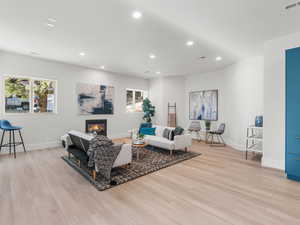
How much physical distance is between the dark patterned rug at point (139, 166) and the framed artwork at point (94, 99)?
8.17 feet

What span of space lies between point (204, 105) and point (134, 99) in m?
3.67

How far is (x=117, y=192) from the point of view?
8.64 feet

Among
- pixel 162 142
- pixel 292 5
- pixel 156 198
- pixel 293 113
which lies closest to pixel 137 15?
pixel 292 5

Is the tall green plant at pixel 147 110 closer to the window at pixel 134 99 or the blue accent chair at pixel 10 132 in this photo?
the window at pixel 134 99

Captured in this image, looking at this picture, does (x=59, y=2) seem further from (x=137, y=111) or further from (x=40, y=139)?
(x=137, y=111)

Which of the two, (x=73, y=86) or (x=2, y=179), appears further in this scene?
(x=73, y=86)

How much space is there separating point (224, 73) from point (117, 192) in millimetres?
6032

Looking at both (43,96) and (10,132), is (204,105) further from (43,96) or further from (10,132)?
(10,132)

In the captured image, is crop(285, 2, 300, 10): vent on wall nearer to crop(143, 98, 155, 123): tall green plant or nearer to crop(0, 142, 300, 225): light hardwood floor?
crop(0, 142, 300, 225): light hardwood floor

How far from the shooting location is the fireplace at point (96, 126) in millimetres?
6426

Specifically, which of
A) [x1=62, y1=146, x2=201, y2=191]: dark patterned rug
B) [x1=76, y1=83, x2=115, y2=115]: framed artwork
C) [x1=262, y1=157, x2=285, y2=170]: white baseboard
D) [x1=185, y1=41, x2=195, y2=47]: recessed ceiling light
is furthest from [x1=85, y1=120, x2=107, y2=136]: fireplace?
[x1=262, y1=157, x2=285, y2=170]: white baseboard

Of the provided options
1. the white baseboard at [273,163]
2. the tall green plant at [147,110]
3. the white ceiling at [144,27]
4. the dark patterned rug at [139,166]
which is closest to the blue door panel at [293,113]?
the white baseboard at [273,163]

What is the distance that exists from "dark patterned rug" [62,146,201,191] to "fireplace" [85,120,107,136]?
2.10 m

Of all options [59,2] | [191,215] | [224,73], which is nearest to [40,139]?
[59,2]
